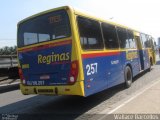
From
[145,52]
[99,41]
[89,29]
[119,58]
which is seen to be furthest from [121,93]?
[145,52]

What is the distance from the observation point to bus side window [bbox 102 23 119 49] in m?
10.4

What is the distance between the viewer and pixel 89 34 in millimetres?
9070

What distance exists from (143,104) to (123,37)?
460 cm

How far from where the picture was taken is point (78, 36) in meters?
8.35

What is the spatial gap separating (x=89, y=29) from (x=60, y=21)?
1052mm

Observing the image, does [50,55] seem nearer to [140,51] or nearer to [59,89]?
[59,89]

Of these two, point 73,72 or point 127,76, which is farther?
point 127,76

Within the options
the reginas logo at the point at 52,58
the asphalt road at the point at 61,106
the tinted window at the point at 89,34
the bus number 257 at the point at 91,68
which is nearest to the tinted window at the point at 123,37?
the asphalt road at the point at 61,106

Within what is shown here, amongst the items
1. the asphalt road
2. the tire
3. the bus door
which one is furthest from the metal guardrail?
the bus door

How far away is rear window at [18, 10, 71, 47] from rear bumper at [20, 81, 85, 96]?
1.43m

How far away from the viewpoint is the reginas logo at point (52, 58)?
837 centimetres

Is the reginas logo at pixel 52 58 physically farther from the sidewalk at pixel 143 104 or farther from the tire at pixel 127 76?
the tire at pixel 127 76

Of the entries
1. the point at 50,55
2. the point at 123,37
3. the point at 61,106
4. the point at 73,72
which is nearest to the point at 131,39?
the point at 123,37

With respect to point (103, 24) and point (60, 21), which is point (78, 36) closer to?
point (60, 21)
